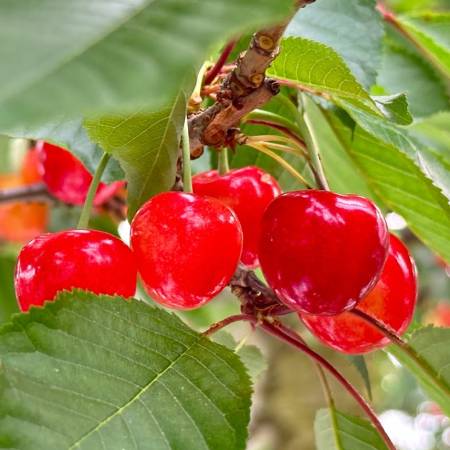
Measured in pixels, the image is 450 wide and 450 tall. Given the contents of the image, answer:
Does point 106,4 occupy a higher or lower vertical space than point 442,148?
higher

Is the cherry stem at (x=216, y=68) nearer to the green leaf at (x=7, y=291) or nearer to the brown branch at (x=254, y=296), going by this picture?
the brown branch at (x=254, y=296)

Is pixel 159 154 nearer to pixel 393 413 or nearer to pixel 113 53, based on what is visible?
pixel 113 53

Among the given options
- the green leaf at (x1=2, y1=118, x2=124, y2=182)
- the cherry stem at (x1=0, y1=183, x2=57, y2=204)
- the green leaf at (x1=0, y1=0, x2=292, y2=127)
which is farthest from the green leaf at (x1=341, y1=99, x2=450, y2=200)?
the cherry stem at (x1=0, y1=183, x2=57, y2=204)

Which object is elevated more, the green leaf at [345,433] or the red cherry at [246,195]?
the red cherry at [246,195]

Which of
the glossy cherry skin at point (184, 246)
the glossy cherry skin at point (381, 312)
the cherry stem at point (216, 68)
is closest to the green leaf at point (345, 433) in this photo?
the glossy cherry skin at point (381, 312)

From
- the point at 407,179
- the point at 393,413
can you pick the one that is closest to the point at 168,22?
the point at 407,179

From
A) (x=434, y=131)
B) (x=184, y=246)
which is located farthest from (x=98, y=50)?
(x=434, y=131)

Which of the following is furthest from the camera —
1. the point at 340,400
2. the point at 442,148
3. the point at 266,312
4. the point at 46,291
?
the point at 340,400
